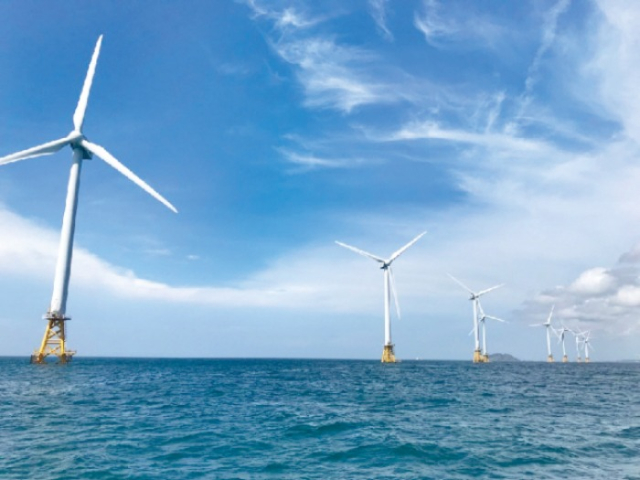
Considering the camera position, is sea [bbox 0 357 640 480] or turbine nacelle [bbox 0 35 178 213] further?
turbine nacelle [bbox 0 35 178 213]

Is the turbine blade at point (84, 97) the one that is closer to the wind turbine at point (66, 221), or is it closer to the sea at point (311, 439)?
the wind turbine at point (66, 221)

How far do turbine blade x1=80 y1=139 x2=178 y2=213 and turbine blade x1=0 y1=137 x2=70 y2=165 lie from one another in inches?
176

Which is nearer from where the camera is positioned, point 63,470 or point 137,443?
point 63,470

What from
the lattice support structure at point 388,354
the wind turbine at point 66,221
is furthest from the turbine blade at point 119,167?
→ the lattice support structure at point 388,354

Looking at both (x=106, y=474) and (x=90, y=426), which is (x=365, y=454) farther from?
(x=90, y=426)

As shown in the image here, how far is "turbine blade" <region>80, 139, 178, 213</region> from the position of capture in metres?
72.6

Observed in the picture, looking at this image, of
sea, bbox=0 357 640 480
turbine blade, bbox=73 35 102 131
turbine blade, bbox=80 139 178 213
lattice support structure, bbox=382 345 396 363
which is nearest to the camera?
sea, bbox=0 357 640 480

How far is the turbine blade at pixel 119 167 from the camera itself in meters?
72.6

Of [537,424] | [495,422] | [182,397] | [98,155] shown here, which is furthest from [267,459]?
[98,155]

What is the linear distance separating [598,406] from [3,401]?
6165cm

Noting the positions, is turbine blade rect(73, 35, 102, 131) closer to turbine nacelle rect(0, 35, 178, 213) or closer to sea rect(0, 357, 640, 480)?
turbine nacelle rect(0, 35, 178, 213)

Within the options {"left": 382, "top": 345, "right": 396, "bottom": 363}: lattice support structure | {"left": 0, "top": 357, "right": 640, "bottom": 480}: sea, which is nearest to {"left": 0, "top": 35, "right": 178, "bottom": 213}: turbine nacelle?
{"left": 0, "top": 357, "right": 640, "bottom": 480}: sea

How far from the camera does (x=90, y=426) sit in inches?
1239

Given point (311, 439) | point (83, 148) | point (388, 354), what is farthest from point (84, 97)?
point (388, 354)
